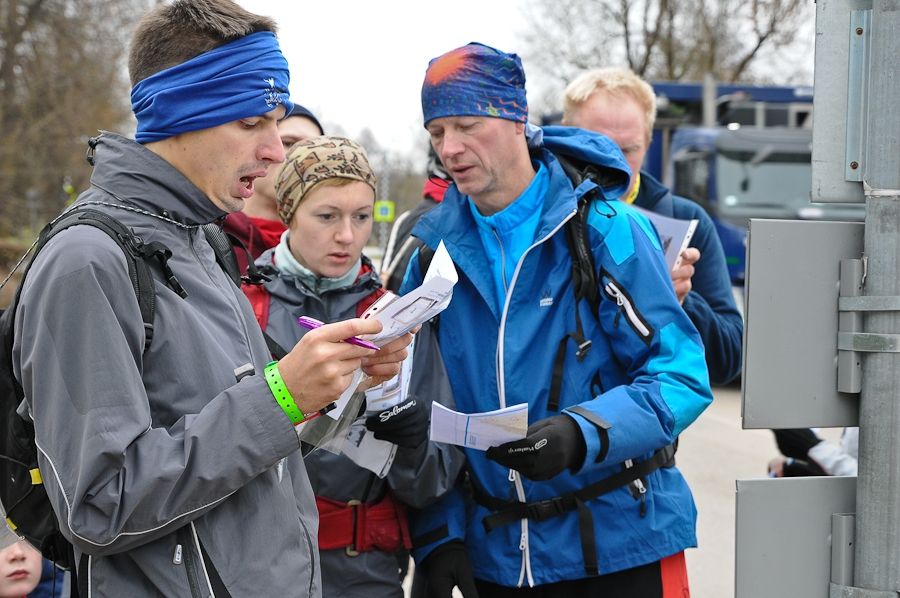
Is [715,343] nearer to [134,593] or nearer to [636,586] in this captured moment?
[636,586]

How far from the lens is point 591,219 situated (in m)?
2.60

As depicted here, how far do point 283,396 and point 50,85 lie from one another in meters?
22.9

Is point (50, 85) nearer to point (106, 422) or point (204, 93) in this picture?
point (204, 93)

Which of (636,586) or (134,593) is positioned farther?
(636,586)

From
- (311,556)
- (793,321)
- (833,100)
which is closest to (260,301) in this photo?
(311,556)

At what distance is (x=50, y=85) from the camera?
22.2 m

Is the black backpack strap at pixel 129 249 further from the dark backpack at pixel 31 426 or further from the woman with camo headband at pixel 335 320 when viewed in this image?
the woman with camo headband at pixel 335 320

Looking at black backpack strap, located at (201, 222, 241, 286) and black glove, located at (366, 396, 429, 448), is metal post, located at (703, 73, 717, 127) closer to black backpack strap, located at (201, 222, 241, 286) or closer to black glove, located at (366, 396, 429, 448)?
black glove, located at (366, 396, 429, 448)

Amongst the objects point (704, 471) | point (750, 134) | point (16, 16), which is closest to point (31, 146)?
point (16, 16)

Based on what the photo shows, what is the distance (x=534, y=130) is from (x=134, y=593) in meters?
1.72

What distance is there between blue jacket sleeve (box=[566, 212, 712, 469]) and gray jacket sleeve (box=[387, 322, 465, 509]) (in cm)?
44

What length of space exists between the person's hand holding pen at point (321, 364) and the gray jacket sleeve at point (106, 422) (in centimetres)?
8

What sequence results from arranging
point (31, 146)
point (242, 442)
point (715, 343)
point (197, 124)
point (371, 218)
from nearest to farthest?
point (242, 442), point (197, 124), point (371, 218), point (715, 343), point (31, 146)

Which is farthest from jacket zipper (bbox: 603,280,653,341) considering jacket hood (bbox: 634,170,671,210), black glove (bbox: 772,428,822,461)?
black glove (bbox: 772,428,822,461)
